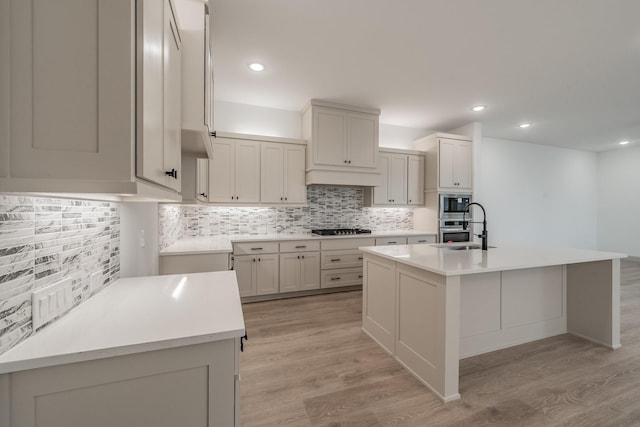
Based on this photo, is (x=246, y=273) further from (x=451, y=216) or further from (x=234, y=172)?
(x=451, y=216)

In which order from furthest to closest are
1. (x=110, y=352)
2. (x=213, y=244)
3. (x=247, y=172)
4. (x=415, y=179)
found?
(x=415, y=179)
(x=247, y=172)
(x=213, y=244)
(x=110, y=352)

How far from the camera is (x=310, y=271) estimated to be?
3.59m

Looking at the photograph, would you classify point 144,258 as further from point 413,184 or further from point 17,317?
point 413,184

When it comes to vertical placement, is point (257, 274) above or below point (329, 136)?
below

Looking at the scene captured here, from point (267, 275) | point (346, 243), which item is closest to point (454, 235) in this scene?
point (346, 243)

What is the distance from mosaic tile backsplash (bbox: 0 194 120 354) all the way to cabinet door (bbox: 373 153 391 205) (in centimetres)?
356

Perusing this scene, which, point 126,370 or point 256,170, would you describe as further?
point 256,170

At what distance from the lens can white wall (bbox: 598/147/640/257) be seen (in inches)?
232

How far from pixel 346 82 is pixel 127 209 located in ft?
8.65

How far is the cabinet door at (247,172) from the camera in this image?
3.50 meters

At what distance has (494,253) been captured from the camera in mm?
2217

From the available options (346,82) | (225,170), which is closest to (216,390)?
(225,170)

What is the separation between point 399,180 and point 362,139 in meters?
1.05

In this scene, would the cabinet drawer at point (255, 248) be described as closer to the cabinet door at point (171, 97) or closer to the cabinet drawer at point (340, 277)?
the cabinet drawer at point (340, 277)
